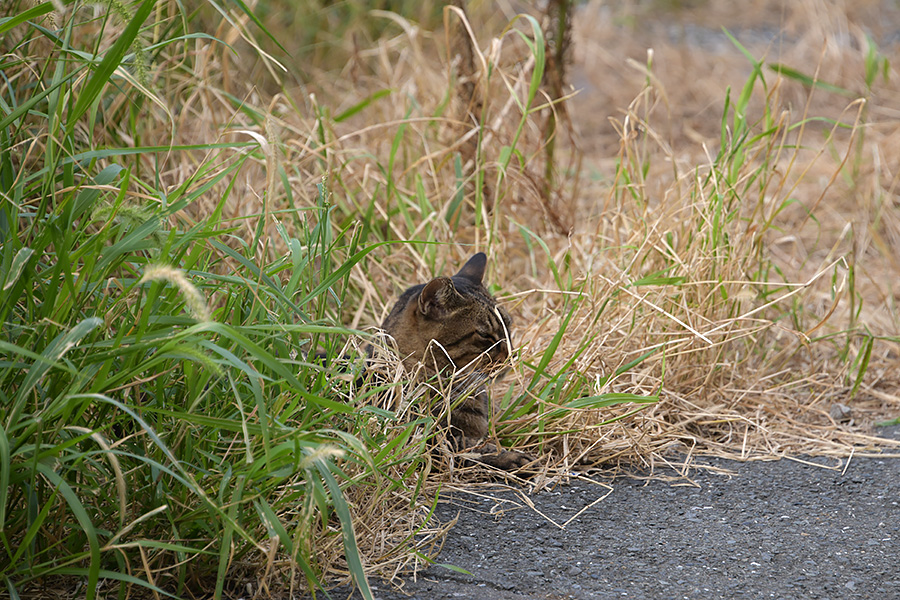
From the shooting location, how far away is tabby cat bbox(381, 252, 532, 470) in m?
2.40

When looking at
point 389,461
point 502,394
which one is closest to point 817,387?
point 502,394

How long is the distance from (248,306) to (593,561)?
1.00 m

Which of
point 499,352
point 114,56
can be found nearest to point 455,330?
point 499,352

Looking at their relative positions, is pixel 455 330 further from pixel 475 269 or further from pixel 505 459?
pixel 505 459

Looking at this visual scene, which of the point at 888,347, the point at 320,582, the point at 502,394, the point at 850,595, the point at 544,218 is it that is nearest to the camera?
the point at 320,582

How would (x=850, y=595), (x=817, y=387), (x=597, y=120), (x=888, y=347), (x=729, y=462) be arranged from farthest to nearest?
1. (x=597, y=120)
2. (x=888, y=347)
3. (x=817, y=387)
4. (x=729, y=462)
5. (x=850, y=595)

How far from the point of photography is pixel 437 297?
239 cm

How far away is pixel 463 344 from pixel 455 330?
6 cm

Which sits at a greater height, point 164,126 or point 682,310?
point 164,126

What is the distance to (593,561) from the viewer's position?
1.94 m

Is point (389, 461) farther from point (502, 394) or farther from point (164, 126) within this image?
point (164, 126)

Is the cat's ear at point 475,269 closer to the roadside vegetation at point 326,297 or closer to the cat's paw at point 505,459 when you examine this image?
the roadside vegetation at point 326,297

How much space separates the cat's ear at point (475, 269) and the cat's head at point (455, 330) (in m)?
0.04

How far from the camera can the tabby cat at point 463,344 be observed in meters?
2.40
